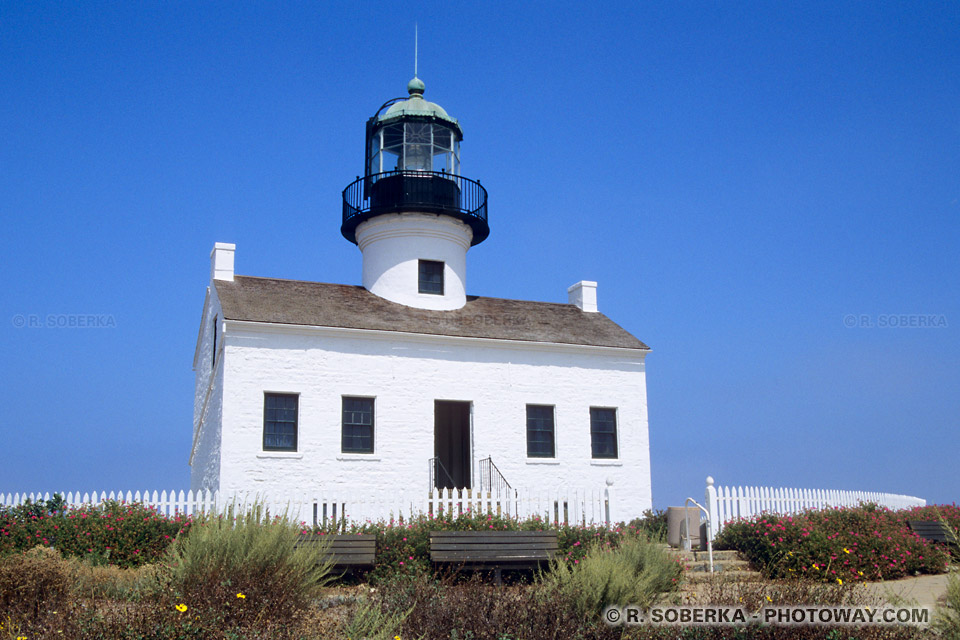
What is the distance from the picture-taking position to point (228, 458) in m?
17.0

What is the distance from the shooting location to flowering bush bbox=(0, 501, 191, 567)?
41.6 ft

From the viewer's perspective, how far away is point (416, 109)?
22500mm

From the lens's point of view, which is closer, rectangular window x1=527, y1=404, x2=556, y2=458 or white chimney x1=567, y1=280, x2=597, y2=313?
rectangular window x1=527, y1=404, x2=556, y2=458

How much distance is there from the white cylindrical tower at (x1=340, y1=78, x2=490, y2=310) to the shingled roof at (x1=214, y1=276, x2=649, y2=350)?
603 mm

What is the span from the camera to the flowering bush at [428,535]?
11.6m

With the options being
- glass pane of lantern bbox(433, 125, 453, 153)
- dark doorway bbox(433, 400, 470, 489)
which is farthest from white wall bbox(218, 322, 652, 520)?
glass pane of lantern bbox(433, 125, 453, 153)

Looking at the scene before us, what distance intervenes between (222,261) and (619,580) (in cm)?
1456

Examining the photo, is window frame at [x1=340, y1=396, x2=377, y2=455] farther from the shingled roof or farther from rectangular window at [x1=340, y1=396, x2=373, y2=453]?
the shingled roof

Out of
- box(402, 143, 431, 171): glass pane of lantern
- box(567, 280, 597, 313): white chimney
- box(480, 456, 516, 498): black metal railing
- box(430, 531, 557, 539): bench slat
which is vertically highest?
box(402, 143, 431, 171): glass pane of lantern

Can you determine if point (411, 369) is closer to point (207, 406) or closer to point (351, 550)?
point (207, 406)

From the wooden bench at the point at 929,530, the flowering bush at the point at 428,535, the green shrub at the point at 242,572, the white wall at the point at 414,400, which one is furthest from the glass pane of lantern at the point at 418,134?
the green shrub at the point at 242,572

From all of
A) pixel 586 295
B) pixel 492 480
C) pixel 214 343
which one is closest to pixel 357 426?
pixel 492 480

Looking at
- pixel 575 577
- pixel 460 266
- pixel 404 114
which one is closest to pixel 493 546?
pixel 575 577

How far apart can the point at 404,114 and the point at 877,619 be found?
58.0 ft
